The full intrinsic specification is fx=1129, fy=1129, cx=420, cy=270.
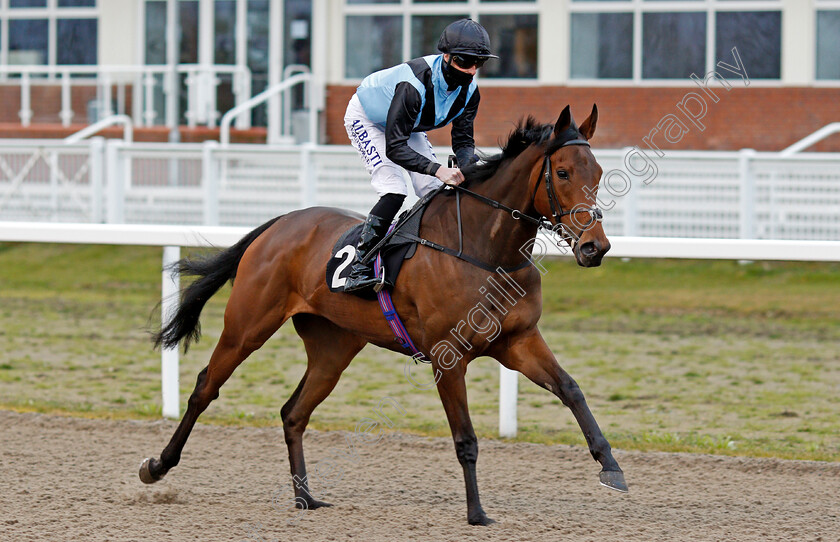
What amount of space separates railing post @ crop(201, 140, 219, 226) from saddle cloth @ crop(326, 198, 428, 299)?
7535mm

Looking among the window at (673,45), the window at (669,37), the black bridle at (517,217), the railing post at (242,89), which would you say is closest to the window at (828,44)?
the window at (669,37)

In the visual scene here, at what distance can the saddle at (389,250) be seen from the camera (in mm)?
4488

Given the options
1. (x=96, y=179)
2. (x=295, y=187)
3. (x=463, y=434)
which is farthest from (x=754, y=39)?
(x=463, y=434)

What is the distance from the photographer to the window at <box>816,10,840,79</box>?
45.6ft

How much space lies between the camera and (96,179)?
1255cm

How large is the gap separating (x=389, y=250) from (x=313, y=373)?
75cm

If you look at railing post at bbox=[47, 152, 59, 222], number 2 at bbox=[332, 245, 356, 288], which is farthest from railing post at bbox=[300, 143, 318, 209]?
number 2 at bbox=[332, 245, 356, 288]

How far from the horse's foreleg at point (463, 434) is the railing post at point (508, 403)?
64.7 inches

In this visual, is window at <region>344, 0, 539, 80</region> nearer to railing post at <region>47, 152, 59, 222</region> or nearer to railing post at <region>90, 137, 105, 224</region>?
railing post at <region>90, 137, 105, 224</region>

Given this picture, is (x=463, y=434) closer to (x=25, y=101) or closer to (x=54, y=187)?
(x=54, y=187)

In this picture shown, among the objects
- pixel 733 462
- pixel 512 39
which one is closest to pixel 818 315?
pixel 733 462

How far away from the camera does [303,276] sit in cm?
483

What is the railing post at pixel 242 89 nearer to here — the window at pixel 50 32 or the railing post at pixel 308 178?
the window at pixel 50 32

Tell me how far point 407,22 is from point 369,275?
1110 centimetres
